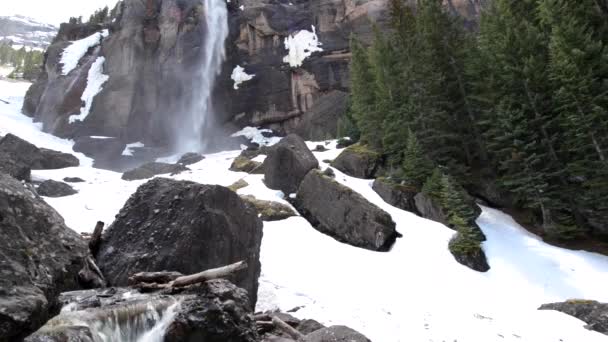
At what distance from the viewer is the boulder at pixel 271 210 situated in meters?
18.4

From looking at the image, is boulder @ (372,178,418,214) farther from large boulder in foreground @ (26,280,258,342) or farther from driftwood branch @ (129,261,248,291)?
large boulder in foreground @ (26,280,258,342)

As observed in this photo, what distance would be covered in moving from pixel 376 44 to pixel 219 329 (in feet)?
96.5

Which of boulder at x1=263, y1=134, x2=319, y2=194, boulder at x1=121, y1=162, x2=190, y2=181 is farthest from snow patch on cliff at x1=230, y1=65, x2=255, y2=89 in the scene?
boulder at x1=263, y1=134, x2=319, y2=194

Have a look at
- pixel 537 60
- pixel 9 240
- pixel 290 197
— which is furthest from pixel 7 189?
pixel 537 60

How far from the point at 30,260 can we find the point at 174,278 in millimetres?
2789

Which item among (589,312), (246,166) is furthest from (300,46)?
(589,312)

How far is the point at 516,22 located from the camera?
72.7 ft

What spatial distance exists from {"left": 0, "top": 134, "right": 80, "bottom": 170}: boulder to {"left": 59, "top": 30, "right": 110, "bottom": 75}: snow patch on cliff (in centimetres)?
3140

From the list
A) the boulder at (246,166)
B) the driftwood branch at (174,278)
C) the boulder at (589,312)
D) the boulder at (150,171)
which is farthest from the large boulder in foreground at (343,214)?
the boulder at (150,171)

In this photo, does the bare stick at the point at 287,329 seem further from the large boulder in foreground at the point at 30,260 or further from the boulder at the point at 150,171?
the boulder at the point at 150,171

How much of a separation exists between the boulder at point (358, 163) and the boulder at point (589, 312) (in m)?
15.6

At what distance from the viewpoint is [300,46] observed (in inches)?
2313

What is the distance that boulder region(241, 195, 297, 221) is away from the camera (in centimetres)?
1838

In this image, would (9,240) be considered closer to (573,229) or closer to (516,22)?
(573,229)
